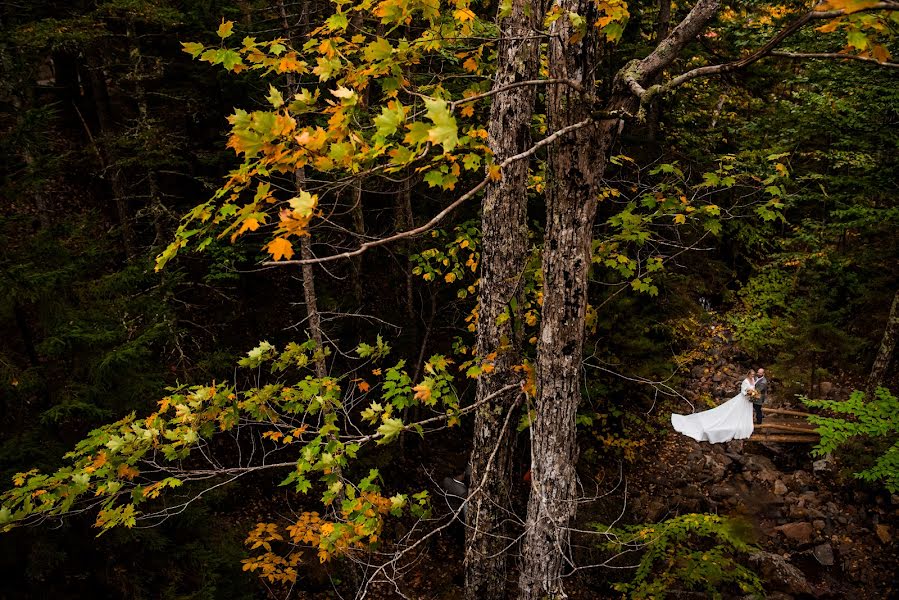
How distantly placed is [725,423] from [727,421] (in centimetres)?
6

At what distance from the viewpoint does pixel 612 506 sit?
8734 millimetres

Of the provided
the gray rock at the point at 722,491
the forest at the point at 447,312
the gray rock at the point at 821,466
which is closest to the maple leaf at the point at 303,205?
the forest at the point at 447,312

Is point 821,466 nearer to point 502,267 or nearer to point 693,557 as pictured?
point 693,557

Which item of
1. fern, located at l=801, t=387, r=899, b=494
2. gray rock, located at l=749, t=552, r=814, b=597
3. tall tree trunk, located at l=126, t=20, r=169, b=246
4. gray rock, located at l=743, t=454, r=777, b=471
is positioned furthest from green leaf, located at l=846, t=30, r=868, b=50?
gray rock, located at l=743, t=454, r=777, b=471

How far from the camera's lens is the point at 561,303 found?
320 centimetres

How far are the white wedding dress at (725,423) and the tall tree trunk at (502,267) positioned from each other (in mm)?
6758

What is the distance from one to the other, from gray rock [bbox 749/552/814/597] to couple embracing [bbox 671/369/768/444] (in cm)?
241

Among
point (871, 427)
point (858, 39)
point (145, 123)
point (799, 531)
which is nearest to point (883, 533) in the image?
point (799, 531)

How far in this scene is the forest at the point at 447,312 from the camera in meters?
3.08

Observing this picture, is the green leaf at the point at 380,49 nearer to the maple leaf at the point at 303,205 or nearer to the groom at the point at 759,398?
the maple leaf at the point at 303,205

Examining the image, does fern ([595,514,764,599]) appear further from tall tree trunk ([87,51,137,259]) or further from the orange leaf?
tall tree trunk ([87,51,137,259])

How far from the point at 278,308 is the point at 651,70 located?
10.3 meters

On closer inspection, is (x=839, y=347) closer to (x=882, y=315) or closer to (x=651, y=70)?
(x=882, y=315)

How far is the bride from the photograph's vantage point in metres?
9.75
